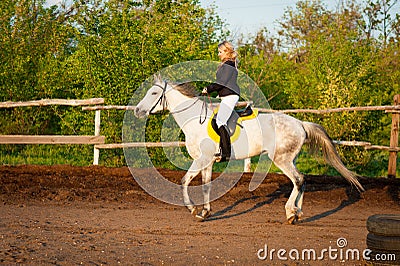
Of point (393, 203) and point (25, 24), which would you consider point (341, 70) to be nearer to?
point (393, 203)

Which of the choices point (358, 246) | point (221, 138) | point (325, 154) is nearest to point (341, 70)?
point (325, 154)

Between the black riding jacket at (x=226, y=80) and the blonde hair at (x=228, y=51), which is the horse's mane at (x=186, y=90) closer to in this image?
the black riding jacket at (x=226, y=80)

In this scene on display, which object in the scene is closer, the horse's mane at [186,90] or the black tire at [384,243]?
the black tire at [384,243]

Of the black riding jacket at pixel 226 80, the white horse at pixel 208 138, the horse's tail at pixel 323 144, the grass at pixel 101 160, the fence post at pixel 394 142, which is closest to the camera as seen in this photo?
the black riding jacket at pixel 226 80

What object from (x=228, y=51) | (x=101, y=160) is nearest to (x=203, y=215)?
(x=228, y=51)

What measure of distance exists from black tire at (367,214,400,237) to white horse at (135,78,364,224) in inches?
103

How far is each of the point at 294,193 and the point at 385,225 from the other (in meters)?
2.96

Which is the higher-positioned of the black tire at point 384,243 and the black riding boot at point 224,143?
the black riding boot at point 224,143

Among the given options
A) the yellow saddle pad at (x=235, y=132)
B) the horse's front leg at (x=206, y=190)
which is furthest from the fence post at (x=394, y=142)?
the horse's front leg at (x=206, y=190)

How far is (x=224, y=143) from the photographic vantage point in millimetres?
7680

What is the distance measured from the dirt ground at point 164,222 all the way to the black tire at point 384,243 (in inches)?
23.1

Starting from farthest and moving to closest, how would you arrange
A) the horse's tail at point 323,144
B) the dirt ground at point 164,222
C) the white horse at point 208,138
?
the horse's tail at point 323,144 < the white horse at point 208,138 < the dirt ground at point 164,222

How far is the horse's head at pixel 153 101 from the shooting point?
7832mm

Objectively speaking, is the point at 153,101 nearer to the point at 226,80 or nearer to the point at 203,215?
the point at 226,80
